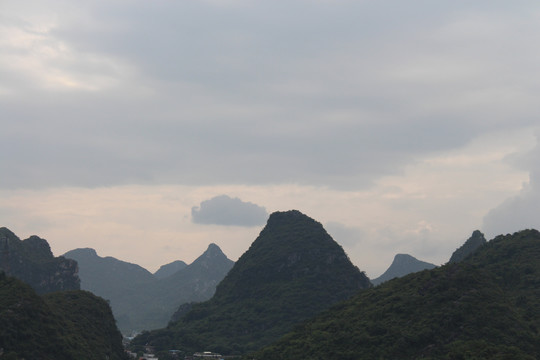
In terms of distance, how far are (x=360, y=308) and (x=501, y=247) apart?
4230 cm

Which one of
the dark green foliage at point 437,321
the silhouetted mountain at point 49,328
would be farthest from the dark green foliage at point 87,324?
the dark green foliage at point 437,321

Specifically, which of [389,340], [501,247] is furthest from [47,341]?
[501,247]

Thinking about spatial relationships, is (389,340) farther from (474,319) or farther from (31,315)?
(31,315)

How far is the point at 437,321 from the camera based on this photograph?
9775 centimetres

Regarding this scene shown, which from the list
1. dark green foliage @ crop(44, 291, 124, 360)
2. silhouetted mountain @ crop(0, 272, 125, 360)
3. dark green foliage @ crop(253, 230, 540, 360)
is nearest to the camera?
dark green foliage @ crop(253, 230, 540, 360)

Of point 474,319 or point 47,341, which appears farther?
point 47,341

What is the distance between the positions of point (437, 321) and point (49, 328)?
2523 inches

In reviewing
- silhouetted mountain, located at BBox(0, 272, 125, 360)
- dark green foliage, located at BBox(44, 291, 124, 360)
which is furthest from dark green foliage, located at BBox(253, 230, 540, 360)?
silhouetted mountain, located at BBox(0, 272, 125, 360)

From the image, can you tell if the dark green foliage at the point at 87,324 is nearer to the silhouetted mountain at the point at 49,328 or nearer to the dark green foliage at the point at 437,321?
the silhouetted mountain at the point at 49,328

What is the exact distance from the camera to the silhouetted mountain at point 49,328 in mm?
97863

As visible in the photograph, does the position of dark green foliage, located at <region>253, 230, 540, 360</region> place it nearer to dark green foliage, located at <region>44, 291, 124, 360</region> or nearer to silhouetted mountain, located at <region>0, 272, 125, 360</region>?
dark green foliage, located at <region>44, 291, 124, 360</region>

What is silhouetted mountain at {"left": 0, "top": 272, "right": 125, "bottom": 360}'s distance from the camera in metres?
97.9

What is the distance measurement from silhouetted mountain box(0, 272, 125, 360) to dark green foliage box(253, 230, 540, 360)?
107ft

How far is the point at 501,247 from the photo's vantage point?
459 ft
